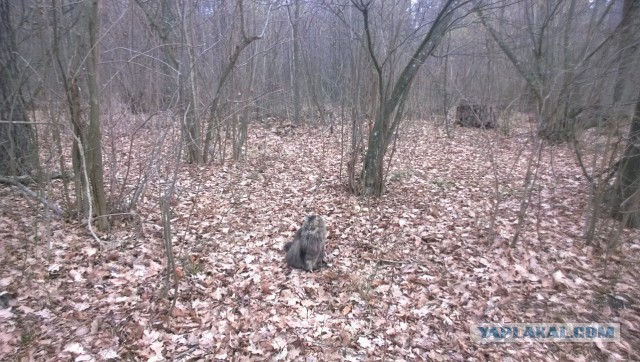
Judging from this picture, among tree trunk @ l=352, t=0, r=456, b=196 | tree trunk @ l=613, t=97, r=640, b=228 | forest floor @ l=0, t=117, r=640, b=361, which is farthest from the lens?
tree trunk @ l=352, t=0, r=456, b=196

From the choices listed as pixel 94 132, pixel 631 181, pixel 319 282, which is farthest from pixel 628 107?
pixel 94 132

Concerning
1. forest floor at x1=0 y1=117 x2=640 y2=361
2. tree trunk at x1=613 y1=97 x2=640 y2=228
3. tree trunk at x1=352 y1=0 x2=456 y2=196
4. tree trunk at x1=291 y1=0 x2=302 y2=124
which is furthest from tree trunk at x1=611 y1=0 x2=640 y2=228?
tree trunk at x1=291 y1=0 x2=302 y2=124

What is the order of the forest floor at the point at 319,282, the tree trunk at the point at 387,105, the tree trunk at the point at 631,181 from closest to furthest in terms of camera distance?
1. the forest floor at the point at 319,282
2. the tree trunk at the point at 631,181
3. the tree trunk at the point at 387,105

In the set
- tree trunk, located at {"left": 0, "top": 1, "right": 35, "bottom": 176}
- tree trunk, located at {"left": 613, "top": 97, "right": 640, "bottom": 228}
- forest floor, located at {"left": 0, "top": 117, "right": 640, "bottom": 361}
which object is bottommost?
forest floor, located at {"left": 0, "top": 117, "right": 640, "bottom": 361}

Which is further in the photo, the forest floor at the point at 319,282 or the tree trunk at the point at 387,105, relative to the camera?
the tree trunk at the point at 387,105

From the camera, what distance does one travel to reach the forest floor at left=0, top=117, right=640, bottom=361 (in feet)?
10.2

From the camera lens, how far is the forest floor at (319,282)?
3100 millimetres

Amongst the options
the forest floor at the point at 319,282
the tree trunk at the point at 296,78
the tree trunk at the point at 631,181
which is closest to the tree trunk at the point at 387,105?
the forest floor at the point at 319,282

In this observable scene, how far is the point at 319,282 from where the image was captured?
4.10 m

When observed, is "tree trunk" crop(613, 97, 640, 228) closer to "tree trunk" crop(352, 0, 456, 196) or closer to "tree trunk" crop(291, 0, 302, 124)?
"tree trunk" crop(352, 0, 456, 196)

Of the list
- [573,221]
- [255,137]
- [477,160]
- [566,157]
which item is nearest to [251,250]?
[573,221]

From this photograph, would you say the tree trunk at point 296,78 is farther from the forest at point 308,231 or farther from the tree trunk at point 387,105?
the tree trunk at point 387,105

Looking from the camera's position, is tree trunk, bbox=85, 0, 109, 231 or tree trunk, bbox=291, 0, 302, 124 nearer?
tree trunk, bbox=85, 0, 109, 231

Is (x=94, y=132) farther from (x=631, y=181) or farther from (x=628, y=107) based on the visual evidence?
(x=631, y=181)
